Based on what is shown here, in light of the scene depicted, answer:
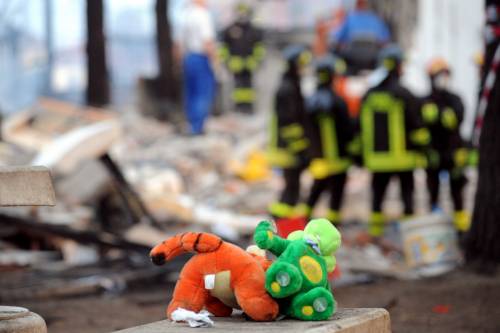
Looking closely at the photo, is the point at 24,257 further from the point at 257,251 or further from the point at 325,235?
the point at 325,235

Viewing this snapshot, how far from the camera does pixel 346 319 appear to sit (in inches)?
170

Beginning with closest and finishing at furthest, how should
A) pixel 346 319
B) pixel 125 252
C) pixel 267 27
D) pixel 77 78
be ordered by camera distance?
1. pixel 346 319
2. pixel 125 252
3. pixel 77 78
4. pixel 267 27

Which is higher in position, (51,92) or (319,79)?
(319,79)

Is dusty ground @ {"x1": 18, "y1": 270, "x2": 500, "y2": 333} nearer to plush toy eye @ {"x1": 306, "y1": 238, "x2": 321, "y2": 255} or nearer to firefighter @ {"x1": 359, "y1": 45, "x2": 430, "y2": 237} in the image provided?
plush toy eye @ {"x1": 306, "y1": 238, "x2": 321, "y2": 255}

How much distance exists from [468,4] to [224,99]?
6.05 metres

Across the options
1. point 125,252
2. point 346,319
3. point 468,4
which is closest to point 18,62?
point 468,4

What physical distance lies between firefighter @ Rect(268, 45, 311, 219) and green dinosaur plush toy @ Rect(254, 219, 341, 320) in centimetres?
799

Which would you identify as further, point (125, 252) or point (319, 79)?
point (319, 79)

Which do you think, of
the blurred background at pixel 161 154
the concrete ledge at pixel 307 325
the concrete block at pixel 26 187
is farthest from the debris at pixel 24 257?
the concrete block at pixel 26 187

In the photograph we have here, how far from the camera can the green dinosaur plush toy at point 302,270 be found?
4.30 m

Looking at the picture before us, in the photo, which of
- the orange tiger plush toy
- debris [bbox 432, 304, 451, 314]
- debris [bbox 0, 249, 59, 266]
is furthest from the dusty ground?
the orange tiger plush toy

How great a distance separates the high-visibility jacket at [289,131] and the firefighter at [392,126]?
64 cm

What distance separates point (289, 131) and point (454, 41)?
839 cm

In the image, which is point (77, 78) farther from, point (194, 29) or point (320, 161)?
point (320, 161)
